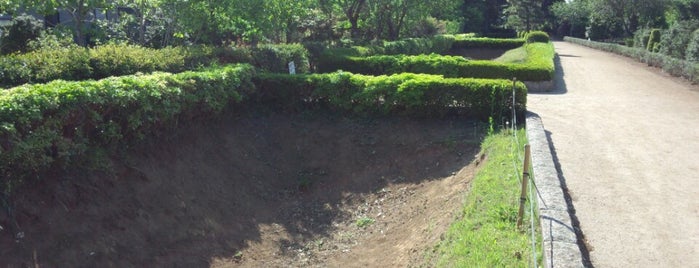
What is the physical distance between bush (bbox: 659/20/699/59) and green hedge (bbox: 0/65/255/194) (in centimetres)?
2181

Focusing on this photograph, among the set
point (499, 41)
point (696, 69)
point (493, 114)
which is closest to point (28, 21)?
point (493, 114)

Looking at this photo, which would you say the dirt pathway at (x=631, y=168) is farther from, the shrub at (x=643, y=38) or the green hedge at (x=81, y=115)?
the shrub at (x=643, y=38)

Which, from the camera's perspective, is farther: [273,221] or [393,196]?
[393,196]

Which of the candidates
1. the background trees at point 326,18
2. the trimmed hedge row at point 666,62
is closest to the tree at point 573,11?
the background trees at point 326,18

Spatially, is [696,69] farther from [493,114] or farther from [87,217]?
[87,217]

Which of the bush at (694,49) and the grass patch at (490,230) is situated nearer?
the grass patch at (490,230)

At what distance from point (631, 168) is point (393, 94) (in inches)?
178

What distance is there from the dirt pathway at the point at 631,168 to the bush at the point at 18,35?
1160cm

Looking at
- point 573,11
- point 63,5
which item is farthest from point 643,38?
point 63,5

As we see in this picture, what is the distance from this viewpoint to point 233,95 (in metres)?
10.3

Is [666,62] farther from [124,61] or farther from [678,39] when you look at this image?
[124,61]

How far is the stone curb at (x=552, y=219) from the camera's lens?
4.80 metres

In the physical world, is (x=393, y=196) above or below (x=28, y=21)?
below

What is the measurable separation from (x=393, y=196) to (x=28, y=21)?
1024cm
